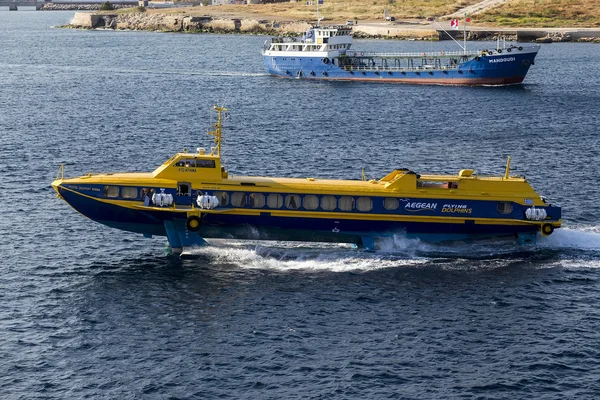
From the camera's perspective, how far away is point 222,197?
6066 centimetres

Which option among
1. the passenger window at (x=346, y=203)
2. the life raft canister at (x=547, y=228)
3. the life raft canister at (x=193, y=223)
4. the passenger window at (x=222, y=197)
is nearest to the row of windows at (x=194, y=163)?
the passenger window at (x=222, y=197)

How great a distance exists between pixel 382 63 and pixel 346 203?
4340 inches

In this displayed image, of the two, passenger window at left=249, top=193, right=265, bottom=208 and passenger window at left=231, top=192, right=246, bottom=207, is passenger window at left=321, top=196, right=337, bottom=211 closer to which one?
passenger window at left=249, top=193, right=265, bottom=208

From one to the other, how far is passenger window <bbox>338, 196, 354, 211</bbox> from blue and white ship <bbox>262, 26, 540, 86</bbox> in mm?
99919

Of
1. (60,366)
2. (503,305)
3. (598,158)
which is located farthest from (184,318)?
(598,158)

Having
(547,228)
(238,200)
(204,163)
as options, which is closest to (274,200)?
(238,200)

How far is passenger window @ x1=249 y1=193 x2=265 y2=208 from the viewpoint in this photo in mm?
60781

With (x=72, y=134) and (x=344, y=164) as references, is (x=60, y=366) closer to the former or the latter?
(x=344, y=164)

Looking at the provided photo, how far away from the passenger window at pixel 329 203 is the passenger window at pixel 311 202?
39cm

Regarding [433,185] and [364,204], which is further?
[433,185]

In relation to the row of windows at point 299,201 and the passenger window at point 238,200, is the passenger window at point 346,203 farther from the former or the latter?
the passenger window at point 238,200

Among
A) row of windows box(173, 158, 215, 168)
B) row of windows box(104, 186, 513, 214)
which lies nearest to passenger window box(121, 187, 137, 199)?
row of windows box(104, 186, 513, 214)

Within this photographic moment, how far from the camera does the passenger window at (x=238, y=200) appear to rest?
2389 inches

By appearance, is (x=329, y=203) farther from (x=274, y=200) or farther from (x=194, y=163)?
(x=194, y=163)
